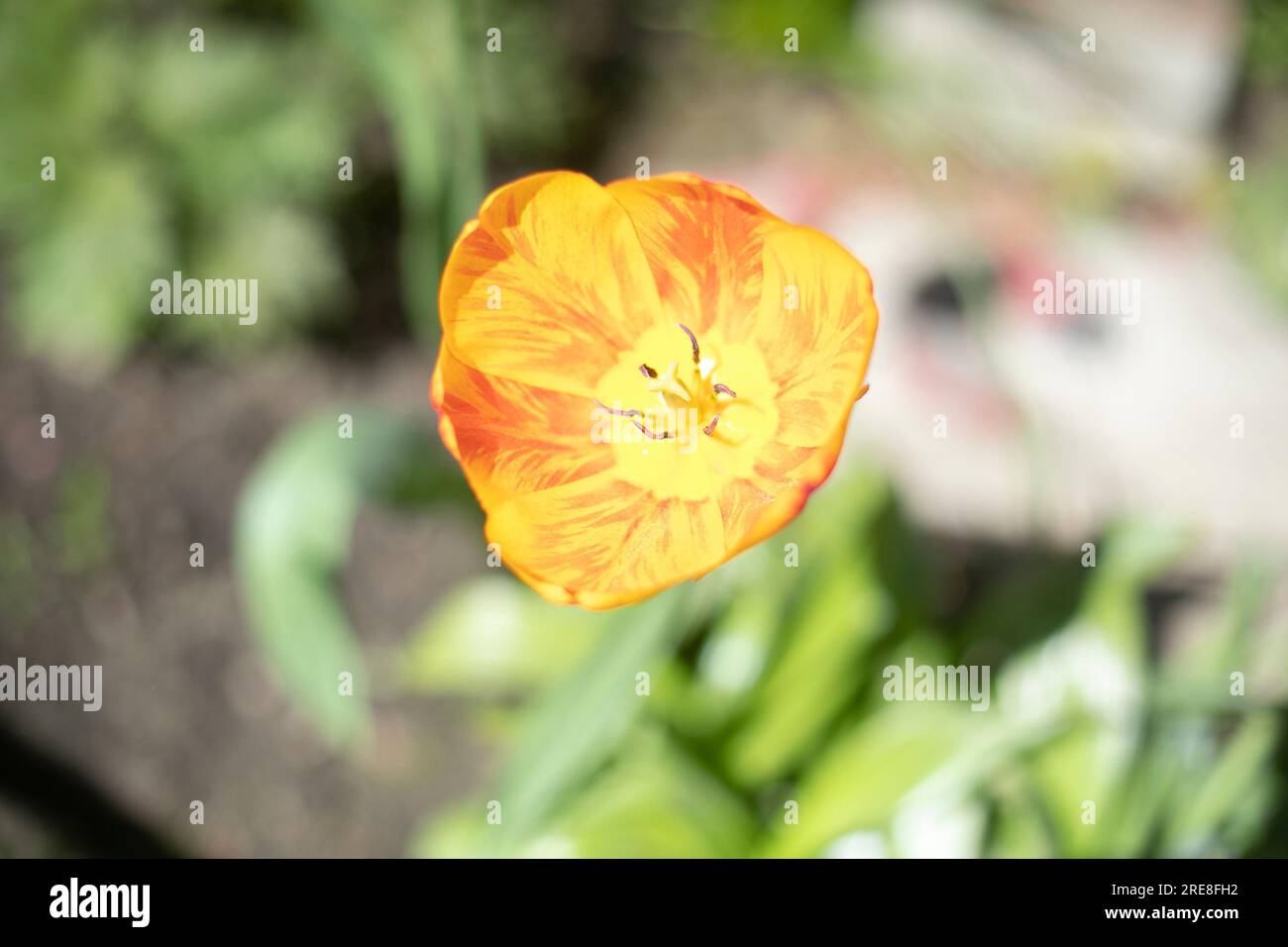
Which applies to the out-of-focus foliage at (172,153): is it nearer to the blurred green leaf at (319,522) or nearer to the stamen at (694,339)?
the blurred green leaf at (319,522)

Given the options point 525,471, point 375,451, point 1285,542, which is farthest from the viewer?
point 1285,542

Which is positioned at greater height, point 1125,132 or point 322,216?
point 1125,132

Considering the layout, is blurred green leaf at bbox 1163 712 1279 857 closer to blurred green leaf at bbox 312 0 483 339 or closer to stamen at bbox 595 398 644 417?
stamen at bbox 595 398 644 417

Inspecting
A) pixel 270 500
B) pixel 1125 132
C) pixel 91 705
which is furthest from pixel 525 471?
pixel 1125 132

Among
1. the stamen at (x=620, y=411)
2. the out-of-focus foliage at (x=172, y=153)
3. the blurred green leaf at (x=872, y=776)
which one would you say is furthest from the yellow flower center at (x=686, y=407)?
the out-of-focus foliage at (x=172, y=153)

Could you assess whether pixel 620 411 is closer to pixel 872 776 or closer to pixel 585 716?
pixel 585 716
